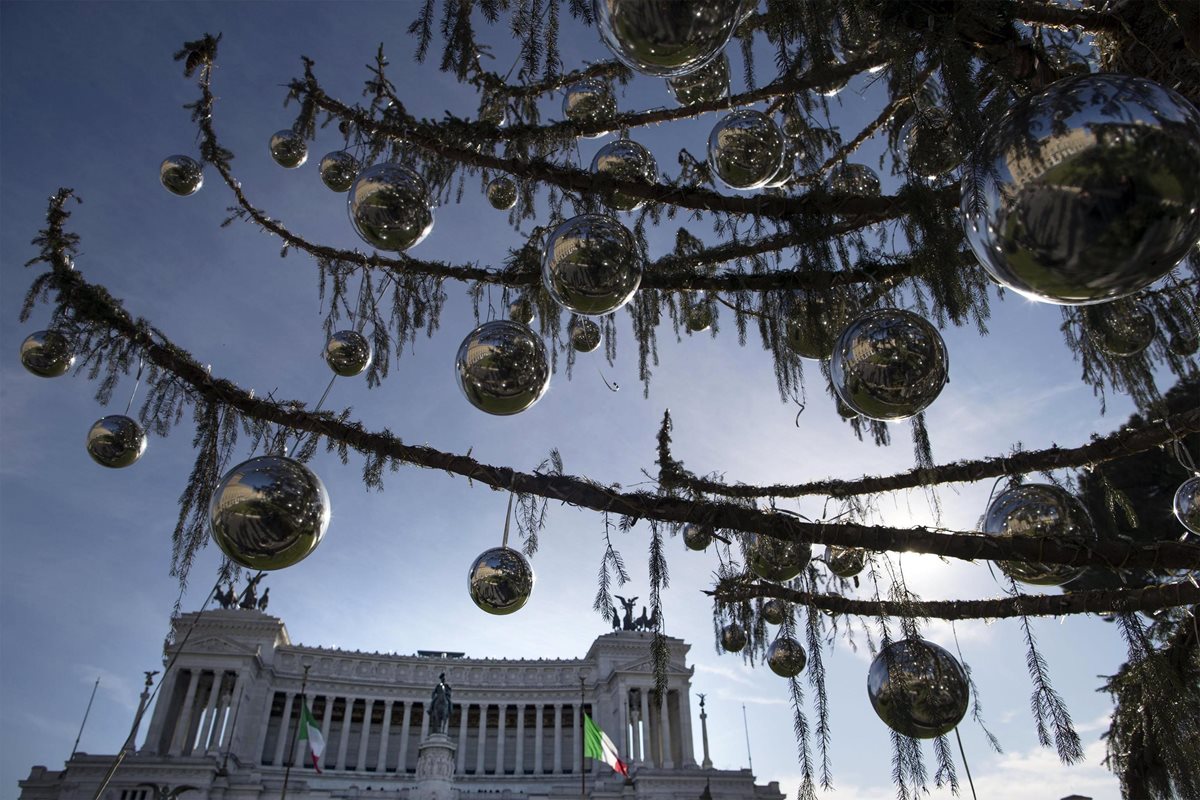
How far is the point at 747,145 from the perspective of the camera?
10.5ft

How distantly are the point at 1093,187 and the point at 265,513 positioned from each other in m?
2.26

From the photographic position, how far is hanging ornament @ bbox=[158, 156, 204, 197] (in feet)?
15.7

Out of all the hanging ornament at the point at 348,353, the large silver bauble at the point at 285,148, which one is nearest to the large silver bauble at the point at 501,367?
the hanging ornament at the point at 348,353

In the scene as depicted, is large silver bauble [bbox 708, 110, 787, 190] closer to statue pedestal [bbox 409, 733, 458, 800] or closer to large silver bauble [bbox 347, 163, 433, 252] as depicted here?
large silver bauble [bbox 347, 163, 433, 252]

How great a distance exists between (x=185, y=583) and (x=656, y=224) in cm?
304

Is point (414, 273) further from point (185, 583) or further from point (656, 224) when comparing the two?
point (185, 583)

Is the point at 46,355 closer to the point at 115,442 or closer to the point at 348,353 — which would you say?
the point at 115,442

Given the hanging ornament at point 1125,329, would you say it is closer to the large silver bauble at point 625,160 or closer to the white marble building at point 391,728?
the large silver bauble at point 625,160

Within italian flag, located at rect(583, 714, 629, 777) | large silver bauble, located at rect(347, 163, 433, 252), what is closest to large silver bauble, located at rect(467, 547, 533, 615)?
large silver bauble, located at rect(347, 163, 433, 252)

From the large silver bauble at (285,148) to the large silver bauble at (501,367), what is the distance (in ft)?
9.18

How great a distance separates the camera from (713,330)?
188 inches

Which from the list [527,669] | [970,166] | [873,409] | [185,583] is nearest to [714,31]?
[970,166]

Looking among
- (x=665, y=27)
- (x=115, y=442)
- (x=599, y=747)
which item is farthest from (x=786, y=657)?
(x=599, y=747)

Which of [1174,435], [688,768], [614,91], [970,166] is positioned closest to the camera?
[970,166]
